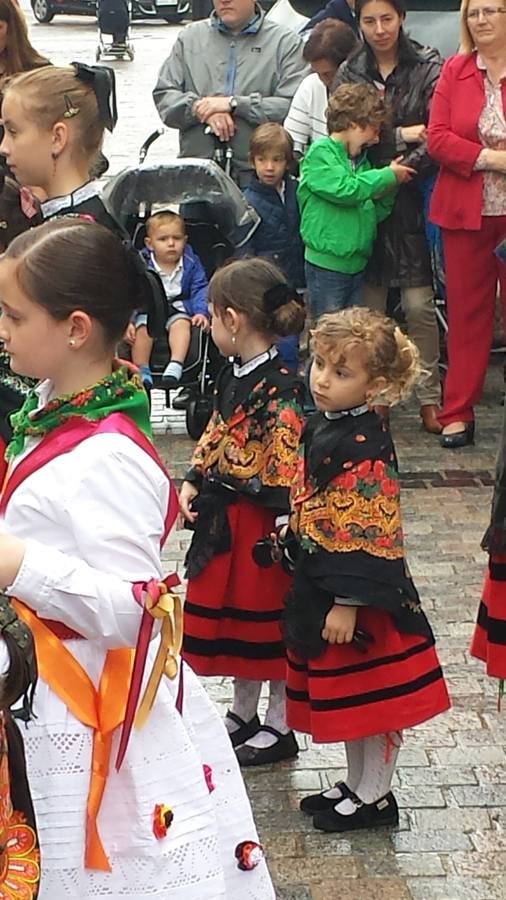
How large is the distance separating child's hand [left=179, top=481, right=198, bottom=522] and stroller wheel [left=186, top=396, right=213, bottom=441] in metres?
2.98

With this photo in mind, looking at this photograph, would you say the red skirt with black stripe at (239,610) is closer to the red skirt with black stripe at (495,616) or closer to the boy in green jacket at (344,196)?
the red skirt with black stripe at (495,616)

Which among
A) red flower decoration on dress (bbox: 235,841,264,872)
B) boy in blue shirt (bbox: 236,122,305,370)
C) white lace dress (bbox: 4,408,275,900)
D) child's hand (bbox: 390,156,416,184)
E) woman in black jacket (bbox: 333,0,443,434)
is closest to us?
white lace dress (bbox: 4,408,275,900)

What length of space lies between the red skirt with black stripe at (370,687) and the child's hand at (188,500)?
62 cm

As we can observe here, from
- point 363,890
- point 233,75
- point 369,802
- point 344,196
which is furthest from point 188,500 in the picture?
point 233,75

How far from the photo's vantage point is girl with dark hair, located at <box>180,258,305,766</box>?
387 centimetres

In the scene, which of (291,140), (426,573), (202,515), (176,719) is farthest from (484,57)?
(176,719)

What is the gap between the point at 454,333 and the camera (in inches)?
279

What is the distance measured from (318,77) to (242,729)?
4.30m

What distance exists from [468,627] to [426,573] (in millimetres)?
532

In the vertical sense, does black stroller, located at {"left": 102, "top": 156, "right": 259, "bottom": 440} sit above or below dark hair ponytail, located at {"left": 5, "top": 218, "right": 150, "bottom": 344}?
below

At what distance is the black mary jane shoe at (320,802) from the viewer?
385cm

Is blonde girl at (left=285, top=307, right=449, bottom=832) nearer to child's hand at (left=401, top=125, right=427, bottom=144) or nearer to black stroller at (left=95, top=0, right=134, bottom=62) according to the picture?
child's hand at (left=401, top=125, right=427, bottom=144)

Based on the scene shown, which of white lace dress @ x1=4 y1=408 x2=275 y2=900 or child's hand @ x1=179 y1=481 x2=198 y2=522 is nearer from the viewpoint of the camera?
white lace dress @ x1=4 y1=408 x2=275 y2=900

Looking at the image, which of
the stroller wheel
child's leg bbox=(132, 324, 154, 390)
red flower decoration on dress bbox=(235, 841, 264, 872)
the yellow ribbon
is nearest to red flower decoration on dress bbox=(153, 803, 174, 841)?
the yellow ribbon
